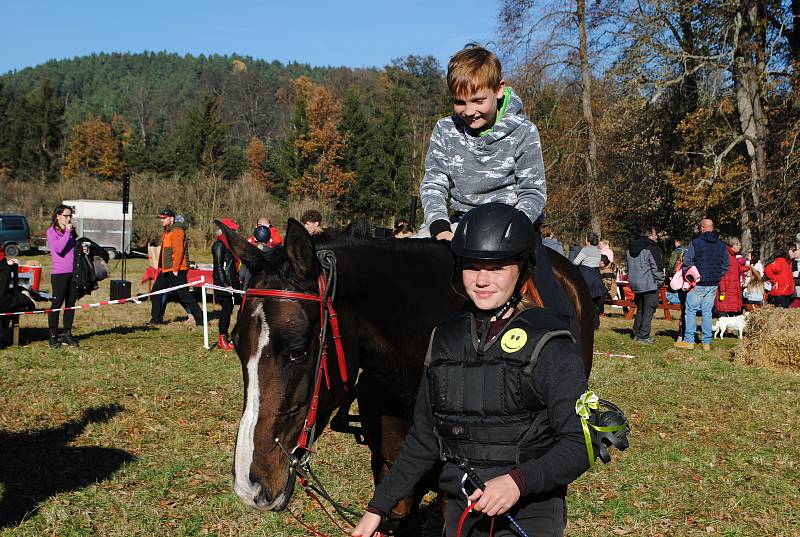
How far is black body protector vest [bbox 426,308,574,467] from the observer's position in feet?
7.76

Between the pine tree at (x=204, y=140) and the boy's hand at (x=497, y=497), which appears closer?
the boy's hand at (x=497, y=497)

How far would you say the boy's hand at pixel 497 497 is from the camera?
216 centimetres

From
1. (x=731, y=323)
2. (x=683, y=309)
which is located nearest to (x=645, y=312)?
(x=683, y=309)

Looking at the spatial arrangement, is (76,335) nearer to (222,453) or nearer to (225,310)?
(225,310)

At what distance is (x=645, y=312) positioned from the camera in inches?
621

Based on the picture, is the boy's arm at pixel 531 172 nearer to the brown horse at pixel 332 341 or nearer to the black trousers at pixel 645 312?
the brown horse at pixel 332 341

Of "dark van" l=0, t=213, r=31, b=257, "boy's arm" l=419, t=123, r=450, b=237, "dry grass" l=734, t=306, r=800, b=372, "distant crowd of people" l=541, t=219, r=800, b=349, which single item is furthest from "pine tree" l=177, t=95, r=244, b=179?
"boy's arm" l=419, t=123, r=450, b=237

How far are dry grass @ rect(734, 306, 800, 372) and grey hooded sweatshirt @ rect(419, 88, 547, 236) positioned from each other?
412 inches

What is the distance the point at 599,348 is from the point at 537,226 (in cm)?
1150

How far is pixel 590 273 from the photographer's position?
16.4 metres

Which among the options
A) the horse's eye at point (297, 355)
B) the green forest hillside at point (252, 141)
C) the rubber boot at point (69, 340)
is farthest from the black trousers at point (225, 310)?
the green forest hillside at point (252, 141)

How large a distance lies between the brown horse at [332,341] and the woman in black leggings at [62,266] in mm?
Answer: 10612

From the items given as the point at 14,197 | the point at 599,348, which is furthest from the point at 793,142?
the point at 14,197

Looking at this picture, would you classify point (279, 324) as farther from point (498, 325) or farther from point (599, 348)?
point (599, 348)
